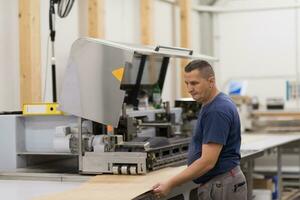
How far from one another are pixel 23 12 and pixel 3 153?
1087 millimetres

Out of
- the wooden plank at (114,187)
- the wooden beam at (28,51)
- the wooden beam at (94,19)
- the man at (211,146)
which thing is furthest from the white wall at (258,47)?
the man at (211,146)

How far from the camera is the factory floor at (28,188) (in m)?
2.61

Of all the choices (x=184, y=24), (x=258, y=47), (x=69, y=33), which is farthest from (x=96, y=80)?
(x=258, y=47)

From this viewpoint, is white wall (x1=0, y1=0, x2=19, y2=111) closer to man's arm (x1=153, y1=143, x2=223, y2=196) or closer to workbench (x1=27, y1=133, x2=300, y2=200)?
workbench (x1=27, y1=133, x2=300, y2=200)

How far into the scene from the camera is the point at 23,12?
154 inches

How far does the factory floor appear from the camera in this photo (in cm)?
261

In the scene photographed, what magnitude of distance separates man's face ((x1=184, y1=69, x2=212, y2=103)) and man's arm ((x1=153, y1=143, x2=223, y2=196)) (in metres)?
0.25

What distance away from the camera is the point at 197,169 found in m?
2.61

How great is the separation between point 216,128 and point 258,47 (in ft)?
15.6

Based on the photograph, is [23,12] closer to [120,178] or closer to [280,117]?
[120,178]

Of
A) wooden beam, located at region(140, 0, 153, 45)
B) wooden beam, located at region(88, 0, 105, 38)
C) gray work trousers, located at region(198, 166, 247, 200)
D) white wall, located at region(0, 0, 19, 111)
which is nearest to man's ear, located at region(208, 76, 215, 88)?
gray work trousers, located at region(198, 166, 247, 200)

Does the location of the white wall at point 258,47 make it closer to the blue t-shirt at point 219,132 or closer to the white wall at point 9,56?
the white wall at point 9,56

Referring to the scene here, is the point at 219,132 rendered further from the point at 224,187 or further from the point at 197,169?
the point at 224,187

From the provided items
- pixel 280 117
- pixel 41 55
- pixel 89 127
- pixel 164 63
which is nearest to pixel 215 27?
pixel 280 117
